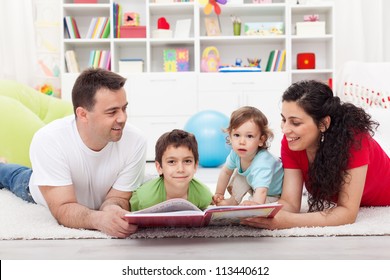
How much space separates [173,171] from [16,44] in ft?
11.0

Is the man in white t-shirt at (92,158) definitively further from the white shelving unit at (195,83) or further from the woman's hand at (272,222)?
the white shelving unit at (195,83)

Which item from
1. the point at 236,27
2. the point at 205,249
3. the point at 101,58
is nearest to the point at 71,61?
the point at 101,58

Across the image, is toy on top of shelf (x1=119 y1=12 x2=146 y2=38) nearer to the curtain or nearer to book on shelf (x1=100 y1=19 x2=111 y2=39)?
book on shelf (x1=100 y1=19 x2=111 y2=39)

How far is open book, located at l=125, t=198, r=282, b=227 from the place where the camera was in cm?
151

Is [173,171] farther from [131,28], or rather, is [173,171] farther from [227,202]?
[131,28]

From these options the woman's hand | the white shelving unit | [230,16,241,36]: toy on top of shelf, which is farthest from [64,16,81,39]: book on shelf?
the woman's hand

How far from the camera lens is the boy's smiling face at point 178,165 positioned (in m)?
1.79

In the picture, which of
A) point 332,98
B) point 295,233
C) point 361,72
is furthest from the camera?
point 361,72

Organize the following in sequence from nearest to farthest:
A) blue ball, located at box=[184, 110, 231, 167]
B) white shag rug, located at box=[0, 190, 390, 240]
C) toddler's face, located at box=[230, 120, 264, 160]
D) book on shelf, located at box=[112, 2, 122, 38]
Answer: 1. white shag rug, located at box=[0, 190, 390, 240]
2. toddler's face, located at box=[230, 120, 264, 160]
3. blue ball, located at box=[184, 110, 231, 167]
4. book on shelf, located at box=[112, 2, 122, 38]

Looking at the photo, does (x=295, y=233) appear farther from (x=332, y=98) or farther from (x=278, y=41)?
(x=278, y=41)

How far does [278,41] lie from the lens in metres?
5.08

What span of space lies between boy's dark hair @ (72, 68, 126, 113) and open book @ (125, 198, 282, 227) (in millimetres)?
451
